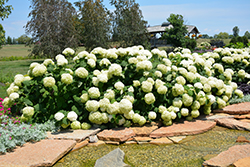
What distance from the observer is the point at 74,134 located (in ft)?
10.1

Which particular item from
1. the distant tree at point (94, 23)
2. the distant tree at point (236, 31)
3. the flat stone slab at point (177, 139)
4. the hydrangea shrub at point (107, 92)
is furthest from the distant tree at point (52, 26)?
the distant tree at point (236, 31)

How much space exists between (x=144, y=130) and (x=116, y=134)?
0.48m

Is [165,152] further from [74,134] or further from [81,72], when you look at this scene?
[81,72]

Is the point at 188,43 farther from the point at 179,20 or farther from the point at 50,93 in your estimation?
the point at 50,93

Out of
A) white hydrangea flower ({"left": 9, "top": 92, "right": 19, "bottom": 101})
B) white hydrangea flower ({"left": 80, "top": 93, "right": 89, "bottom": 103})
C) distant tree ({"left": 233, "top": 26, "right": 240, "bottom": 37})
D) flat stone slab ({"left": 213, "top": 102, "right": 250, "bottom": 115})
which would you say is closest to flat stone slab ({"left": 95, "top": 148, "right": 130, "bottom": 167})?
white hydrangea flower ({"left": 80, "top": 93, "right": 89, "bottom": 103})

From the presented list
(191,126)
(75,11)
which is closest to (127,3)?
(75,11)

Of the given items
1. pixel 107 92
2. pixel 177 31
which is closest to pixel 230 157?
pixel 107 92

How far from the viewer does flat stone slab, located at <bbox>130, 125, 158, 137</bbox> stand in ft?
10.4

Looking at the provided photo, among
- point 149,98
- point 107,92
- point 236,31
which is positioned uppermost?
point 236,31

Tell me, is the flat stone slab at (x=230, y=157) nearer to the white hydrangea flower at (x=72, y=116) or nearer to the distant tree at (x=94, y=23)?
A: the white hydrangea flower at (x=72, y=116)

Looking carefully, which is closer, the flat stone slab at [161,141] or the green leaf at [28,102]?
the flat stone slab at [161,141]

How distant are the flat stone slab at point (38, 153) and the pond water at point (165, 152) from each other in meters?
0.11

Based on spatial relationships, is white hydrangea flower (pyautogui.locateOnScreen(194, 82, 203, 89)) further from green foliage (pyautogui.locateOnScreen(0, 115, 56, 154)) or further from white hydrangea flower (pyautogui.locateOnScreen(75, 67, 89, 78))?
green foliage (pyautogui.locateOnScreen(0, 115, 56, 154))

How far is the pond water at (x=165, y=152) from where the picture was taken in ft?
8.11
